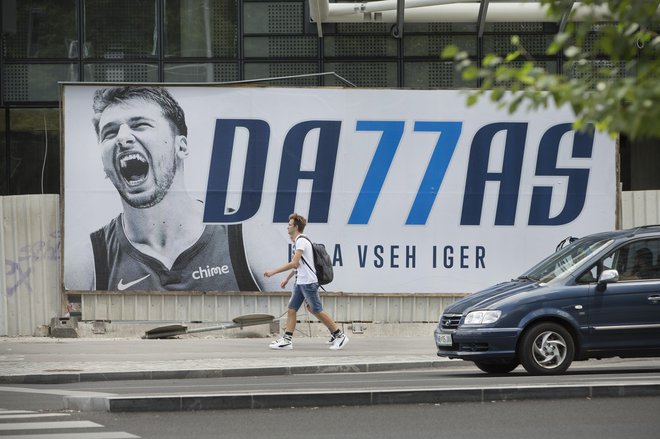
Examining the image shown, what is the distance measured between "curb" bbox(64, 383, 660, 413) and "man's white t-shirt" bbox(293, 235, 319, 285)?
667 cm

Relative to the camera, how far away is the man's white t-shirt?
722 inches

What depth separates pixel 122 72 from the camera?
23.8m

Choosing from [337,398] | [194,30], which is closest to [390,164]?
[194,30]

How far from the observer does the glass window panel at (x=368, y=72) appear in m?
23.8

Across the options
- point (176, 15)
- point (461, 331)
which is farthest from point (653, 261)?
point (176, 15)

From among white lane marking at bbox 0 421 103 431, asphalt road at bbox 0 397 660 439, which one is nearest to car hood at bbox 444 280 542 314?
asphalt road at bbox 0 397 660 439

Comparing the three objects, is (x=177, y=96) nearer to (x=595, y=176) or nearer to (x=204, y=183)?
(x=204, y=183)

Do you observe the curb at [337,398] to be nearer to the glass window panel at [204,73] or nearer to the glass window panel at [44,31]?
the glass window panel at [204,73]

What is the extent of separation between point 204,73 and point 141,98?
2.33 metres

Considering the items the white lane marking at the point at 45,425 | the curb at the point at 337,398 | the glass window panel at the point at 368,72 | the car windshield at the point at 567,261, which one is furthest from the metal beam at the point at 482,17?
the white lane marking at the point at 45,425

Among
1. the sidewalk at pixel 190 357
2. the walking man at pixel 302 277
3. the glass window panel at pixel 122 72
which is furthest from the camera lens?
the glass window panel at pixel 122 72

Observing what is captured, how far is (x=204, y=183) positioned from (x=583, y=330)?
912cm

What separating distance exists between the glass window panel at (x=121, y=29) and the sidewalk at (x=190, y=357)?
5.47 meters

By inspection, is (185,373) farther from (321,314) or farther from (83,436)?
(83,436)
